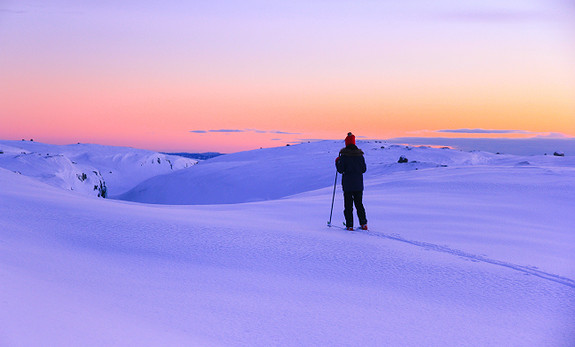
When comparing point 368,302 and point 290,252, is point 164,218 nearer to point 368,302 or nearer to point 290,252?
point 290,252

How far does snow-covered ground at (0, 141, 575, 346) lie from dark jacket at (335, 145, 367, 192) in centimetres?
84

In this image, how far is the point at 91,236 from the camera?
534cm

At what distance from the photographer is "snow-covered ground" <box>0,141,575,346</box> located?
327 centimetres

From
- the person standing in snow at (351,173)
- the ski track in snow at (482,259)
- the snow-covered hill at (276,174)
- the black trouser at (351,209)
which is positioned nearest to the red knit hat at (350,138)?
the person standing in snow at (351,173)

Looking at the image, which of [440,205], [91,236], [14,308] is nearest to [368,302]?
[14,308]

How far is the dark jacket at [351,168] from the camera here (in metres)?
8.02

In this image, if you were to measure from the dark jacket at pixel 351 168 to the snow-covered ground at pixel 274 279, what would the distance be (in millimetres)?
844

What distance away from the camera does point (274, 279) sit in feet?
14.6

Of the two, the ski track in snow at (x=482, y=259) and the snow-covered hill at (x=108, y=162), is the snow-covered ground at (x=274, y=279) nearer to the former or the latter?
the ski track in snow at (x=482, y=259)

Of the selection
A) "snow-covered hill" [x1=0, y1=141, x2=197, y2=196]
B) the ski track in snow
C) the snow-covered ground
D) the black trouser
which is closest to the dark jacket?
the black trouser

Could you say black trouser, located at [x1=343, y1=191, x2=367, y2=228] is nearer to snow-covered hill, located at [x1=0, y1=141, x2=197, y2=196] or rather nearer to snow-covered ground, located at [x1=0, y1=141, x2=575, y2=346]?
snow-covered ground, located at [x1=0, y1=141, x2=575, y2=346]

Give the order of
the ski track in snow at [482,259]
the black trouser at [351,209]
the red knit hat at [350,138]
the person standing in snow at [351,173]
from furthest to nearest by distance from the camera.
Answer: the red knit hat at [350,138] → the person standing in snow at [351,173] → the black trouser at [351,209] → the ski track in snow at [482,259]

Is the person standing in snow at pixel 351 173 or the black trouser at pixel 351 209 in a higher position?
the person standing in snow at pixel 351 173

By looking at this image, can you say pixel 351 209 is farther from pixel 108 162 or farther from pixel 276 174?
pixel 108 162
